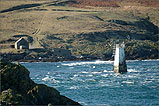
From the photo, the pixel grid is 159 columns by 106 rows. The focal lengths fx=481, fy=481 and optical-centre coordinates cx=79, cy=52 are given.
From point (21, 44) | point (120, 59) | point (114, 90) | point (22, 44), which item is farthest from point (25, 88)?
point (21, 44)

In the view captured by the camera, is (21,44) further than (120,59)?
Yes

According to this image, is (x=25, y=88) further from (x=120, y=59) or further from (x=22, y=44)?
(x=22, y=44)

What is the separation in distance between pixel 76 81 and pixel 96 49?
85971 mm

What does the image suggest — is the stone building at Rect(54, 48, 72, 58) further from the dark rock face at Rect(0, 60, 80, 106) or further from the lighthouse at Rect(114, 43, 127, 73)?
the dark rock face at Rect(0, 60, 80, 106)

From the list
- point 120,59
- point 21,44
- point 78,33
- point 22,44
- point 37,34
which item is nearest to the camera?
point 120,59

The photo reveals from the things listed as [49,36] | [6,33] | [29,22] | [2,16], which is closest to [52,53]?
[49,36]

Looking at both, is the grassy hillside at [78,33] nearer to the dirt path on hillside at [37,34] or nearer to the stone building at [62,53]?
the dirt path on hillside at [37,34]

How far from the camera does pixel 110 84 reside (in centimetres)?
5619

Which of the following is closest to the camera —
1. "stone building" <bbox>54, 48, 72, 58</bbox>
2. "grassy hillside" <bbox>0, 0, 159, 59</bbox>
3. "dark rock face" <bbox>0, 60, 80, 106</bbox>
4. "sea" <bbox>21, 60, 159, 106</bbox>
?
"dark rock face" <bbox>0, 60, 80, 106</bbox>

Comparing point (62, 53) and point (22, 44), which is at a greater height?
point (22, 44)

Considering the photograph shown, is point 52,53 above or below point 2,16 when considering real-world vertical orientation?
below

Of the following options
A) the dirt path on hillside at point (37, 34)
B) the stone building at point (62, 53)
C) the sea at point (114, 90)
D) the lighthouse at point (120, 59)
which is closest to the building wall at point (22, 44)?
the dirt path on hillside at point (37, 34)

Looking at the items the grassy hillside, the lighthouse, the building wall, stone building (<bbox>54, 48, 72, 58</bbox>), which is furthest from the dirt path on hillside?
the lighthouse

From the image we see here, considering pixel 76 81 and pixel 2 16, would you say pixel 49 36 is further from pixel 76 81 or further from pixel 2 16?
pixel 76 81
